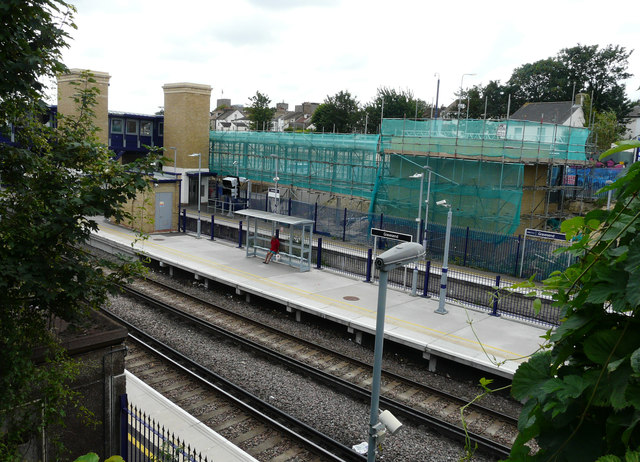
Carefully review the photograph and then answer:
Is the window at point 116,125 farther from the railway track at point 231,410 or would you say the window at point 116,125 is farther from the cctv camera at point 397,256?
the cctv camera at point 397,256

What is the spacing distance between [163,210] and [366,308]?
57.4 feet

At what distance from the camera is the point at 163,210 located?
99.5 ft

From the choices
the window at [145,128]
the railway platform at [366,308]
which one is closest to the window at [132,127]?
the window at [145,128]

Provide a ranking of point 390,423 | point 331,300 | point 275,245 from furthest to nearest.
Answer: point 275,245, point 331,300, point 390,423

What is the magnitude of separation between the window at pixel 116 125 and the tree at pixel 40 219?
141 ft

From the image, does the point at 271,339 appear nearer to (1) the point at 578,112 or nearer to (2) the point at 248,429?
(2) the point at 248,429

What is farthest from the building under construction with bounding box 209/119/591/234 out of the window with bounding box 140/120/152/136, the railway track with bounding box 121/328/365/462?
the window with bounding box 140/120/152/136

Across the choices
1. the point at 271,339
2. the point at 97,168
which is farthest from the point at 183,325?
the point at 97,168

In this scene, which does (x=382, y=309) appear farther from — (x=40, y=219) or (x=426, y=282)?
(x=426, y=282)

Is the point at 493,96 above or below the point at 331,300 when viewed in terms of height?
above

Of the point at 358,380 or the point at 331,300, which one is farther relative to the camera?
the point at 331,300

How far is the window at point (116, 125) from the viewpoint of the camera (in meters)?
46.2

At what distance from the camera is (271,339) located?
15328 mm

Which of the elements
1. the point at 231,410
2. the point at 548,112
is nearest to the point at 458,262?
the point at 231,410
